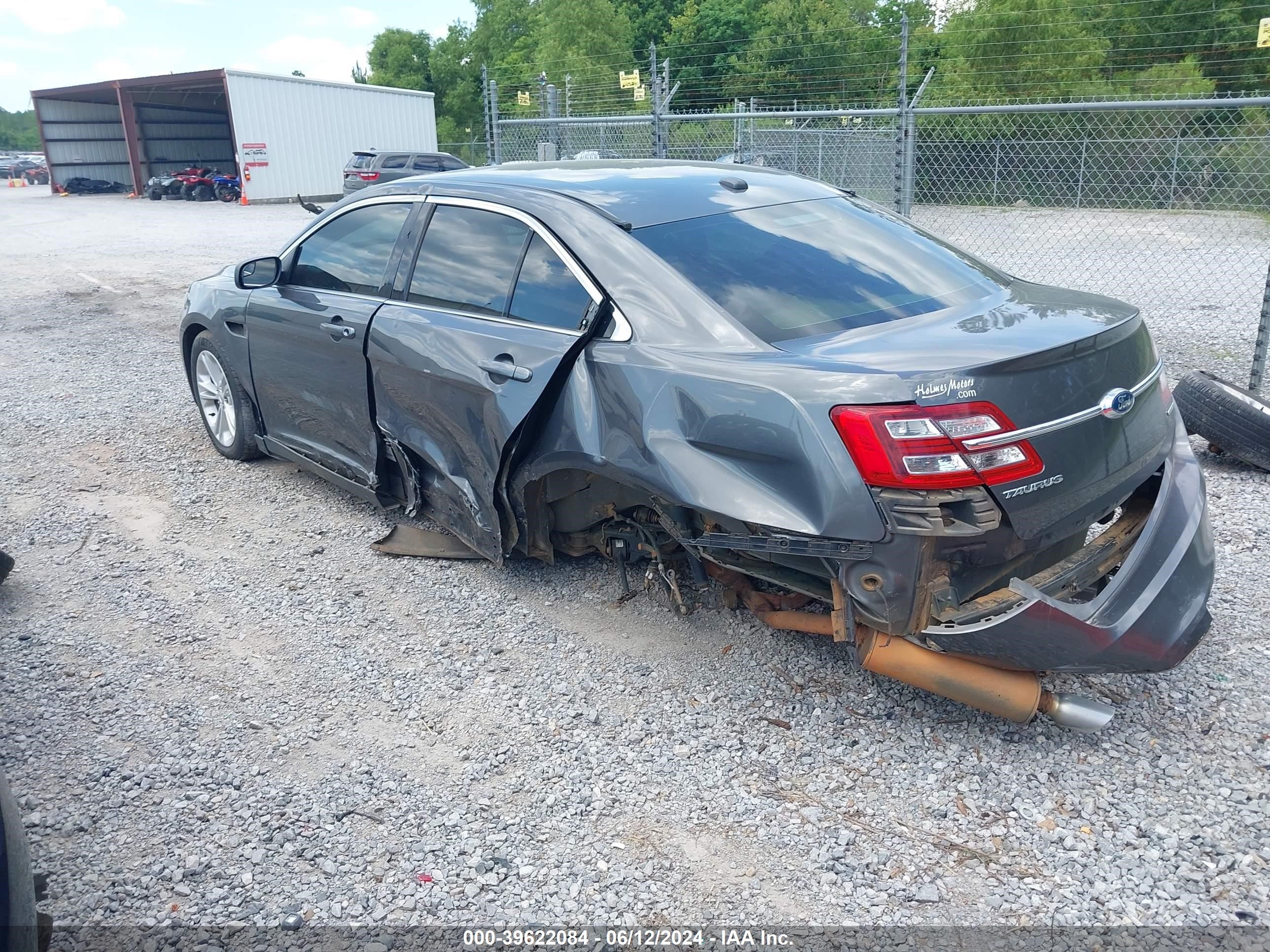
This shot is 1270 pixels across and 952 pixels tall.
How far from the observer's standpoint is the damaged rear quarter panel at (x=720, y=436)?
8.95ft

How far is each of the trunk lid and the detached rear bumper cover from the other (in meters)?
0.19

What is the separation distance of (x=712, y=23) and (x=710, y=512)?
154 ft

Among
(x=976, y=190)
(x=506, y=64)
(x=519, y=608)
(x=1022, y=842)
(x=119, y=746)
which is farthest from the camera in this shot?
(x=506, y=64)

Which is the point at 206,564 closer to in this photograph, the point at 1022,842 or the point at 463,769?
the point at 463,769

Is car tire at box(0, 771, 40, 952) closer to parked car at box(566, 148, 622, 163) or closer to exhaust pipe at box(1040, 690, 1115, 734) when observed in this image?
exhaust pipe at box(1040, 690, 1115, 734)

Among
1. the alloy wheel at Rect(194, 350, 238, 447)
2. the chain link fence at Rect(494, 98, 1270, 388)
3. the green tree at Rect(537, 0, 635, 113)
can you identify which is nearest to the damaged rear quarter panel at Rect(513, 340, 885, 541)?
the alloy wheel at Rect(194, 350, 238, 447)

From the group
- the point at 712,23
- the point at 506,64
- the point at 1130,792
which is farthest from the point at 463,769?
the point at 506,64

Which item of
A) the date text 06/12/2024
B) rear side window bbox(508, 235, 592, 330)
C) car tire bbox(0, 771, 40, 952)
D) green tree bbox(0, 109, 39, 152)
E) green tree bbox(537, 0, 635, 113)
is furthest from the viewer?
green tree bbox(0, 109, 39, 152)

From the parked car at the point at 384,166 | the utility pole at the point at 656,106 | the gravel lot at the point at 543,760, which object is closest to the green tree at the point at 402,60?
the parked car at the point at 384,166

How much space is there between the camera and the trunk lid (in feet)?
8.78

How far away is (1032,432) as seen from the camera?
270 centimetres

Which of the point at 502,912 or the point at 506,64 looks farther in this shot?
the point at 506,64

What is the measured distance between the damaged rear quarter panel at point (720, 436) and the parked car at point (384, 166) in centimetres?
2355

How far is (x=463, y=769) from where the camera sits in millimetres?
3062
